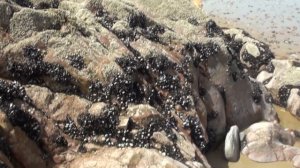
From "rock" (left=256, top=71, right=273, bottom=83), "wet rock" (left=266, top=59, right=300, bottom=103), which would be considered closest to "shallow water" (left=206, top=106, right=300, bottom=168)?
"wet rock" (left=266, top=59, right=300, bottom=103)

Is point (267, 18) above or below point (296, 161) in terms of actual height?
below

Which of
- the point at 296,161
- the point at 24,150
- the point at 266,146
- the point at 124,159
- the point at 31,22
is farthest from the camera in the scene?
the point at 266,146

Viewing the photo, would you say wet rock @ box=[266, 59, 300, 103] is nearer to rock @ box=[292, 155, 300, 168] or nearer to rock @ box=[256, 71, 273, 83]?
rock @ box=[256, 71, 273, 83]

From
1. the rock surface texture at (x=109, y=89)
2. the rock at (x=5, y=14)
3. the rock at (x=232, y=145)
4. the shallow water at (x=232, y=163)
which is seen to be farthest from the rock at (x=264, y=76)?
the rock at (x=5, y=14)

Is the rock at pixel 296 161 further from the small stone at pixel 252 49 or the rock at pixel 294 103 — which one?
the small stone at pixel 252 49

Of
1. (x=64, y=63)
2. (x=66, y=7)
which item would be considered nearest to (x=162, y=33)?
(x=66, y=7)

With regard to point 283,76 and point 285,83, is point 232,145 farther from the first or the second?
point 283,76

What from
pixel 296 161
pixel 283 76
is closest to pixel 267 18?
pixel 283 76
